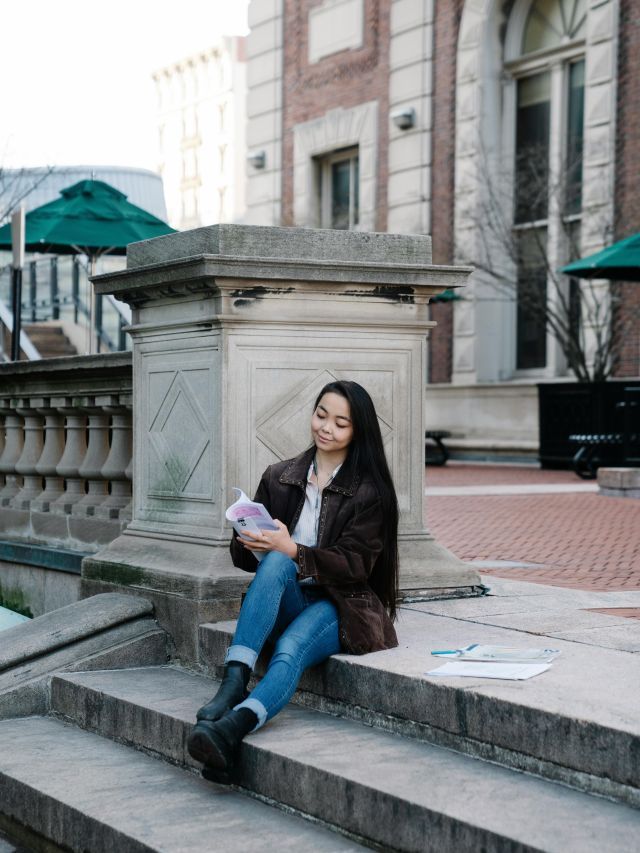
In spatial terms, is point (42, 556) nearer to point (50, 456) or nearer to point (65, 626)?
point (50, 456)

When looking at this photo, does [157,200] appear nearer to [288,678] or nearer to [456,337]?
[456,337]

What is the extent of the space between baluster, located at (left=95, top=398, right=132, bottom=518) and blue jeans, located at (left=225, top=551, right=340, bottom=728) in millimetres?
2497

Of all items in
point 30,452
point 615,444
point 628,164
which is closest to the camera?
point 30,452

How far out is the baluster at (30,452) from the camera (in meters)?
8.25

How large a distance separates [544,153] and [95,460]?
51.7 ft

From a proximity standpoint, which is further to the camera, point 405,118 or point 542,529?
point 405,118

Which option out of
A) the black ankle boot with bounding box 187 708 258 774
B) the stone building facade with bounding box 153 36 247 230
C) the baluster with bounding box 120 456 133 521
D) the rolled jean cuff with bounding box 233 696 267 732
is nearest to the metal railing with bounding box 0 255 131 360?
the baluster with bounding box 120 456 133 521

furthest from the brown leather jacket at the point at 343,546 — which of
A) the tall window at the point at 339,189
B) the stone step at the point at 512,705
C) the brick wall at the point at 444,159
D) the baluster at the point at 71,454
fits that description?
the tall window at the point at 339,189

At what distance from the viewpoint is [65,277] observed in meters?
22.0

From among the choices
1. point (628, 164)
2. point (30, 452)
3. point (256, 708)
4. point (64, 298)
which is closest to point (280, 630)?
point (256, 708)

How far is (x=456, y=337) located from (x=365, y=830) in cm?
1941

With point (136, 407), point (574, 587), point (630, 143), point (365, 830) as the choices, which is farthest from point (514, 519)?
point (630, 143)

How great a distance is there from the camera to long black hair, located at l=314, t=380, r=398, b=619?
5.10m

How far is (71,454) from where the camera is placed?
780cm
